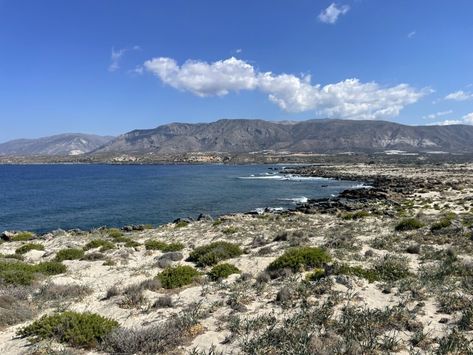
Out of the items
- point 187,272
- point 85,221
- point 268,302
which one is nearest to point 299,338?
point 268,302

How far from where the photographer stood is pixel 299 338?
902cm

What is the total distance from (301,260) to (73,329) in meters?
9.05

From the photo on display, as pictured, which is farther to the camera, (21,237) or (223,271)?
(21,237)

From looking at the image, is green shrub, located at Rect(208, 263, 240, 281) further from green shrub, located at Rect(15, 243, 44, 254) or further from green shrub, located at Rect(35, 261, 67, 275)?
green shrub, located at Rect(15, 243, 44, 254)

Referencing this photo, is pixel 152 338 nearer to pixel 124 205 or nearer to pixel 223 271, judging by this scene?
pixel 223 271

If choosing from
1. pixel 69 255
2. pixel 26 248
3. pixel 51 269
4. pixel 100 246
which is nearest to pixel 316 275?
pixel 51 269

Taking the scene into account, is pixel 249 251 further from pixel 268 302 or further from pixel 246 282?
pixel 268 302

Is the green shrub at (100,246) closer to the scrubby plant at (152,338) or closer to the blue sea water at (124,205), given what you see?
the scrubby plant at (152,338)

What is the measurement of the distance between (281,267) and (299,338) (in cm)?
640

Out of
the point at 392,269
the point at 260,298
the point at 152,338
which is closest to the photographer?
the point at 152,338

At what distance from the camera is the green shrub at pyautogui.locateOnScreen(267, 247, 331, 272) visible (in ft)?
50.6

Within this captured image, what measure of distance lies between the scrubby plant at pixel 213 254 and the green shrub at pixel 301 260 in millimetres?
3395

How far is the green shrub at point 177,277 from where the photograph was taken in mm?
14422

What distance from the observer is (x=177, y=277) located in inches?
584
